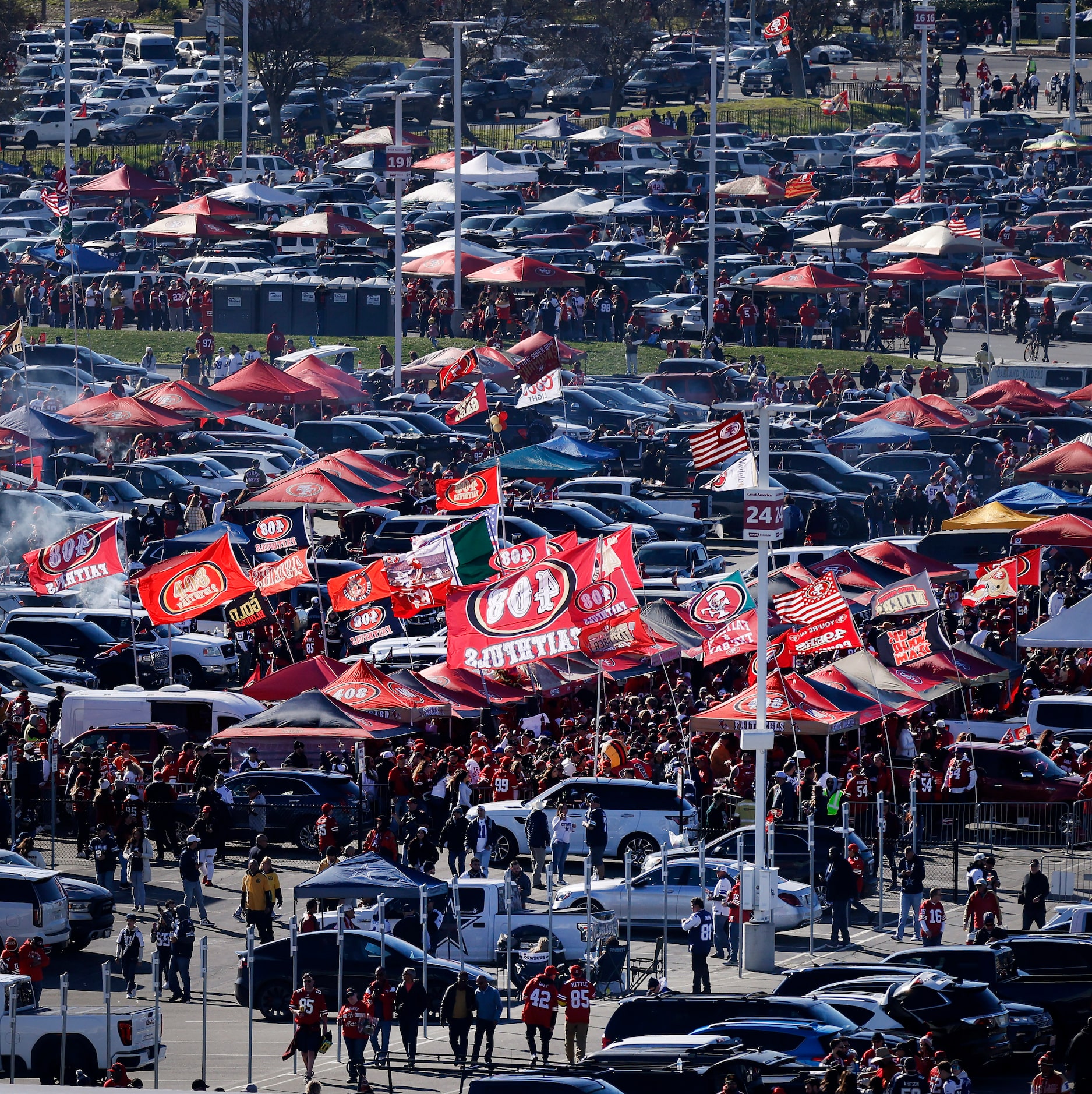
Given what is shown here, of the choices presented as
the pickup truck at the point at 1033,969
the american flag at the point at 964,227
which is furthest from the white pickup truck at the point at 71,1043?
the american flag at the point at 964,227

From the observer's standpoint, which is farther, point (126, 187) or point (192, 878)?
point (126, 187)

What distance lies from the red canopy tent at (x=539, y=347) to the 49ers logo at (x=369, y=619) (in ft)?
49.0

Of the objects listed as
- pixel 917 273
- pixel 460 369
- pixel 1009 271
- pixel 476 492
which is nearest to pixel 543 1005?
pixel 476 492

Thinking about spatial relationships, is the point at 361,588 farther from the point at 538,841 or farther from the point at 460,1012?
the point at 460,1012

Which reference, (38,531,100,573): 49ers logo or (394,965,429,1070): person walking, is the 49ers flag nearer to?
(38,531,100,573): 49ers logo

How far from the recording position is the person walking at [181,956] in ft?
83.1

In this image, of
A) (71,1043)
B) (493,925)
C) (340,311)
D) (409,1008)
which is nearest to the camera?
(71,1043)

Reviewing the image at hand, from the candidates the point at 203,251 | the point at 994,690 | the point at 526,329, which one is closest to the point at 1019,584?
the point at 994,690

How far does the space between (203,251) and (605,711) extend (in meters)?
39.3

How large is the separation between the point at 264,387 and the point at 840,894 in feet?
91.0

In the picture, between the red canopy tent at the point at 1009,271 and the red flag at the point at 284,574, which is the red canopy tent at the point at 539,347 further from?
the red flag at the point at 284,574

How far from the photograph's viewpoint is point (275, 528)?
37.6 m

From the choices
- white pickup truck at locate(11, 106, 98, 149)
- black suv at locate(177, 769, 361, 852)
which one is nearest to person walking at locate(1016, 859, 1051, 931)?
black suv at locate(177, 769, 361, 852)

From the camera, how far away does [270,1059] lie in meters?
23.1
